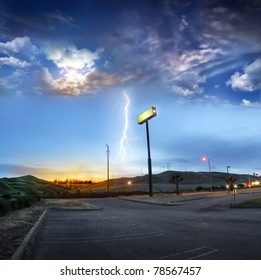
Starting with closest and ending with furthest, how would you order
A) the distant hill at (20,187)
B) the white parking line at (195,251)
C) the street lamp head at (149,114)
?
the white parking line at (195,251)
the distant hill at (20,187)
the street lamp head at (149,114)

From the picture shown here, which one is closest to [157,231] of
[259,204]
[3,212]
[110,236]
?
[110,236]

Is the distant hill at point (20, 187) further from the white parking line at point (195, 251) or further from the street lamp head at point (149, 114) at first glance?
the white parking line at point (195, 251)

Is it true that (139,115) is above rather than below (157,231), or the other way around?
above

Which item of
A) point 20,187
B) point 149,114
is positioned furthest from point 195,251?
point 149,114

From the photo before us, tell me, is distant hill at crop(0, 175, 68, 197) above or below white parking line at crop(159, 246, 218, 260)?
above

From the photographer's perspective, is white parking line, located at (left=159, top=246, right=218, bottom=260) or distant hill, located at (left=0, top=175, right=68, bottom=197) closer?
white parking line, located at (left=159, top=246, right=218, bottom=260)

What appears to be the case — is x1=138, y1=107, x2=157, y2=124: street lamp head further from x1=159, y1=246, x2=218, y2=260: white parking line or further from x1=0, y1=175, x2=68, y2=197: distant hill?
x1=159, y1=246, x2=218, y2=260: white parking line

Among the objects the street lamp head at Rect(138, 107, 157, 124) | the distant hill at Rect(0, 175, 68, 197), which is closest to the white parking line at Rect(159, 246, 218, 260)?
the distant hill at Rect(0, 175, 68, 197)

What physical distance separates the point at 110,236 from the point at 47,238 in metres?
2.36

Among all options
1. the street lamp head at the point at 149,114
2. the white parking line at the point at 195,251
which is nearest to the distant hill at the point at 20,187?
the street lamp head at the point at 149,114

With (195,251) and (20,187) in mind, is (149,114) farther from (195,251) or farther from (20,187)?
(195,251)
